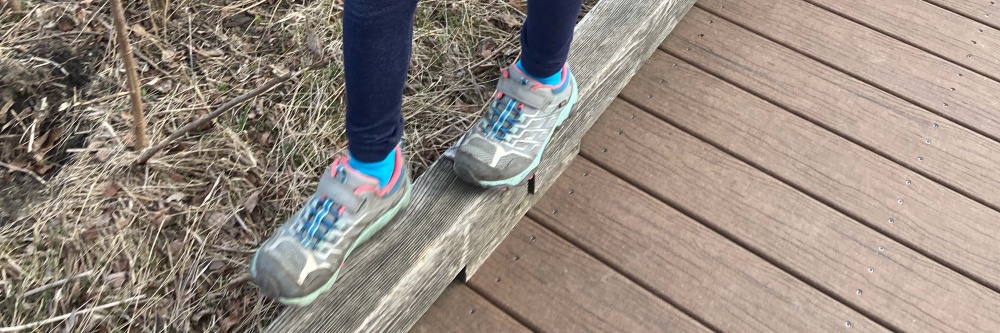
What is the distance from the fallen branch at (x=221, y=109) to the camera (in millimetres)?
1382

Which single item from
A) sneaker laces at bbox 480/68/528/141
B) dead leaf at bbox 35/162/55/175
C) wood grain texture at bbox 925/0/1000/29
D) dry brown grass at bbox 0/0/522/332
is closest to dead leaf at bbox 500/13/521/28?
dry brown grass at bbox 0/0/522/332

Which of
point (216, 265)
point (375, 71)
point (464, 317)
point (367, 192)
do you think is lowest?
point (464, 317)

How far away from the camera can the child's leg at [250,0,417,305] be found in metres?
0.98

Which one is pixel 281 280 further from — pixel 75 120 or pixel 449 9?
pixel 449 9

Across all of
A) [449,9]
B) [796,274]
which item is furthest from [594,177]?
[449,9]

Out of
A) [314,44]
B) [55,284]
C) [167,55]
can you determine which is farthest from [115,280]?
[314,44]

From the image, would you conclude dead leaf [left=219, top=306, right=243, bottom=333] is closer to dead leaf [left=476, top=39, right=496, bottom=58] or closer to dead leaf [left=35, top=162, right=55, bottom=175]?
dead leaf [left=35, top=162, right=55, bottom=175]

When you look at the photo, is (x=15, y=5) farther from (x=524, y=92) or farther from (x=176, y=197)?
(x=524, y=92)

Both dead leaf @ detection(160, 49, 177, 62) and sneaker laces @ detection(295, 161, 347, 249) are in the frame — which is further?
dead leaf @ detection(160, 49, 177, 62)

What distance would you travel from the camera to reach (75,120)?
1.45 m

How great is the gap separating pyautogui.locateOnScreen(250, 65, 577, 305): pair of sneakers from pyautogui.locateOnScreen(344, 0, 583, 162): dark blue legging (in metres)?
0.07

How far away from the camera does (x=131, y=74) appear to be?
1.26 metres

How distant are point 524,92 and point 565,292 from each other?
364 millimetres


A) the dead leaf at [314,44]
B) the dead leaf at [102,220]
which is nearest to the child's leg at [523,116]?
the dead leaf at [314,44]
